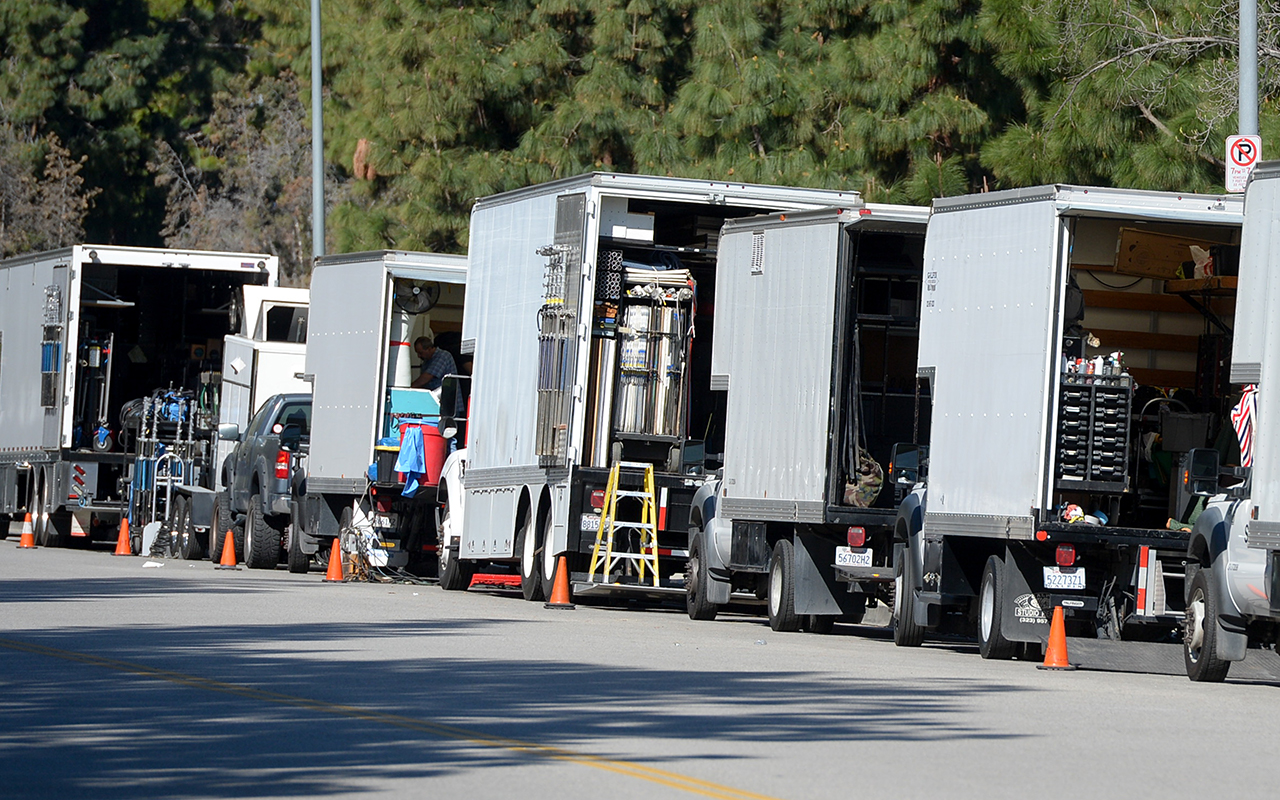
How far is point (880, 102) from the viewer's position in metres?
29.1

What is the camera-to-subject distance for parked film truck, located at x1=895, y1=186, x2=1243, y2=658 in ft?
53.5

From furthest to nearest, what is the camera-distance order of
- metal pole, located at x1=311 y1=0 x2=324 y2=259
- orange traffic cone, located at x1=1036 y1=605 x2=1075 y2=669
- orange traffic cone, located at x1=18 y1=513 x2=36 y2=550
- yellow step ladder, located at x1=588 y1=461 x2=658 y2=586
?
1. metal pole, located at x1=311 y1=0 x2=324 y2=259
2. orange traffic cone, located at x1=18 y1=513 x2=36 y2=550
3. yellow step ladder, located at x1=588 y1=461 x2=658 y2=586
4. orange traffic cone, located at x1=1036 y1=605 x2=1075 y2=669

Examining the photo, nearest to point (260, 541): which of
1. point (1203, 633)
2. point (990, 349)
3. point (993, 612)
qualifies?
point (993, 612)

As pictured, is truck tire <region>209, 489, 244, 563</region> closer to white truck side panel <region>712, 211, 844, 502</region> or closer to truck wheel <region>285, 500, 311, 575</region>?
truck wheel <region>285, 500, 311, 575</region>

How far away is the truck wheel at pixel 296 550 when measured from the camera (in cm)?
2853

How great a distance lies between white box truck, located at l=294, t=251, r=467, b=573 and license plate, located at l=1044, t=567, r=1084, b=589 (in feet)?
36.3

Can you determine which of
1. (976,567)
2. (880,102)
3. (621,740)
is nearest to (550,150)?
(880,102)

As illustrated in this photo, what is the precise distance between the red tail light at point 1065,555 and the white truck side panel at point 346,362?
11.6 m

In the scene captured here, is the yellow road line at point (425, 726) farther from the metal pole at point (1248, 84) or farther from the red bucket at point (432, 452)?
the red bucket at point (432, 452)

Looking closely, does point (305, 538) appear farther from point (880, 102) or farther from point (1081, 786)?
point (1081, 786)

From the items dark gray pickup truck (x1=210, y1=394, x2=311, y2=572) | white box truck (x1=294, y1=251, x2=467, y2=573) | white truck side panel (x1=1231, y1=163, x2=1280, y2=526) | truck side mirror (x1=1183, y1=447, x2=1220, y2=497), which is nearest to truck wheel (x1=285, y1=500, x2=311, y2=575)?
dark gray pickup truck (x1=210, y1=394, x2=311, y2=572)

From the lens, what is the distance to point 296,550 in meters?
28.6

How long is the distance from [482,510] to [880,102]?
811 centimetres

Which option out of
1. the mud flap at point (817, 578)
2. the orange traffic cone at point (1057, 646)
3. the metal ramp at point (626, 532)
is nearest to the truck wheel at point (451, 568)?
the metal ramp at point (626, 532)
